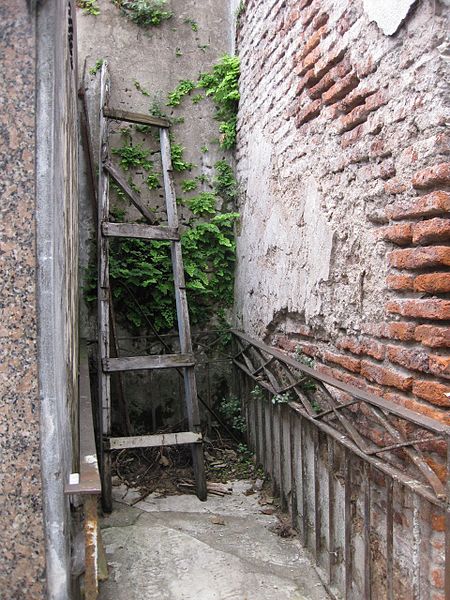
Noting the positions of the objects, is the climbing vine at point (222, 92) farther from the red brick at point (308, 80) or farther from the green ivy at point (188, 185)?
the red brick at point (308, 80)

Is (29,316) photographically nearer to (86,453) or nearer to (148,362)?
(86,453)

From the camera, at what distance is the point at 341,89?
3000 millimetres

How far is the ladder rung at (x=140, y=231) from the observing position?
15.1 ft

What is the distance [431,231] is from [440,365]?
553 mm

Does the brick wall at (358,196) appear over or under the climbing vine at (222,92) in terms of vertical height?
under

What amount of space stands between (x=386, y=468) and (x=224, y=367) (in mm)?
3265

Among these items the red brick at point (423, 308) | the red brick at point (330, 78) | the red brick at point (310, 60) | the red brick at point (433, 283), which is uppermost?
the red brick at point (310, 60)

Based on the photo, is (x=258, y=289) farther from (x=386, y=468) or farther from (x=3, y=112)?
(x=3, y=112)

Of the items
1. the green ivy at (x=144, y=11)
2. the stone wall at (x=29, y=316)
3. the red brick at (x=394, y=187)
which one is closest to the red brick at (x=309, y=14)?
the red brick at (x=394, y=187)

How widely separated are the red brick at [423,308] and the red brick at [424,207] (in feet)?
1.21

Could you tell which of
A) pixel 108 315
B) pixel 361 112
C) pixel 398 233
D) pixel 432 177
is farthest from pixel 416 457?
pixel 108 315

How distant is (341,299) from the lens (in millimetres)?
3092

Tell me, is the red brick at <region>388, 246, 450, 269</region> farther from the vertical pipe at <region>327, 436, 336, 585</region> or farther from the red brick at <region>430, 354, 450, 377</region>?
the vertical pipe at <region>327, 436, 336, 585</region>

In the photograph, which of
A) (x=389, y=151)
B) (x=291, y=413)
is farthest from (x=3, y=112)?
(x=291, y=413)
